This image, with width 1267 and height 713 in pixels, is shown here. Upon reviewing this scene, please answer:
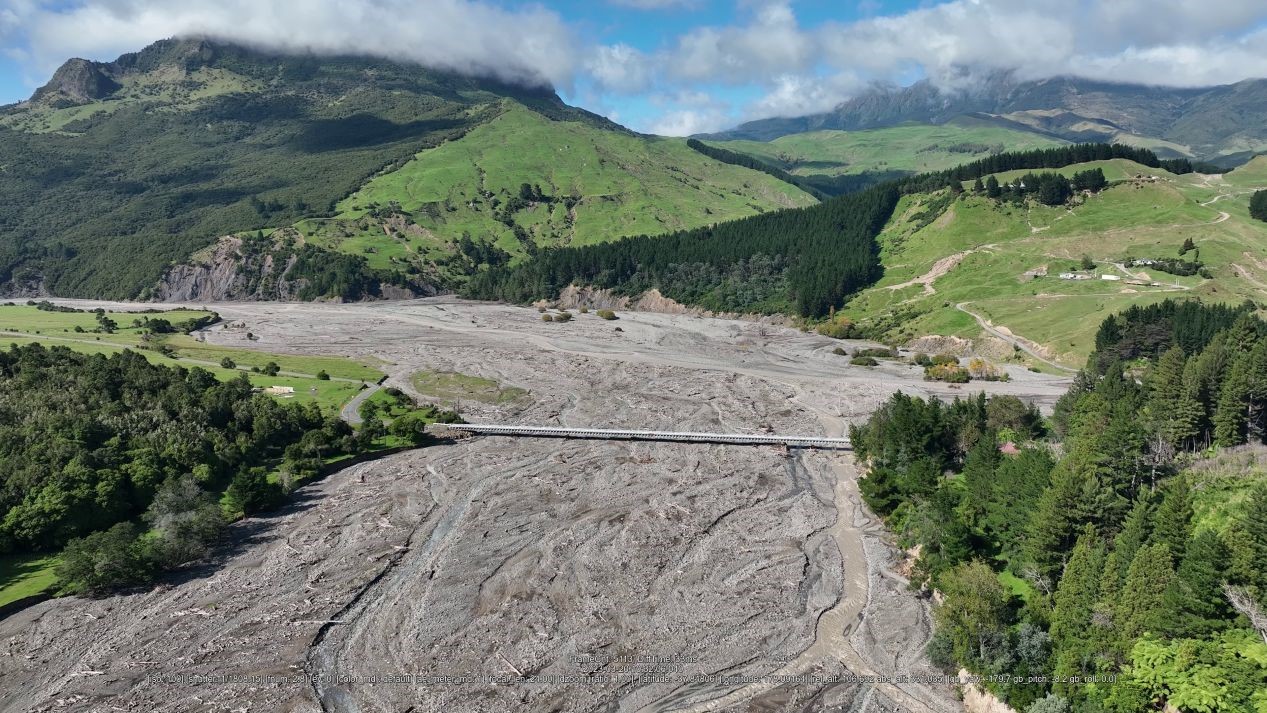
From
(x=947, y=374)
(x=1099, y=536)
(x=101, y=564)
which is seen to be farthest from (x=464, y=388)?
(x=1099, y=536)

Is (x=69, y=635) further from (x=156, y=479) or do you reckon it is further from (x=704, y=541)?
(x=704, y=541)

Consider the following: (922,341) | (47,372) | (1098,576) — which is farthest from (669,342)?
(1098,576)

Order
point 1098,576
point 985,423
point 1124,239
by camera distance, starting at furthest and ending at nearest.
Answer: point 1124,239, point 985,423, point 1098,576

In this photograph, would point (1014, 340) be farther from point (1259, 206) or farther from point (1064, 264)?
point (1259, 206)

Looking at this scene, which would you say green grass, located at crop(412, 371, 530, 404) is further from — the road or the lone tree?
the lone tree

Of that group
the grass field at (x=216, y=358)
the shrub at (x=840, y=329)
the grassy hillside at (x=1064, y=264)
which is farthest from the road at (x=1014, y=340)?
the grass field at (x=216, y=358)

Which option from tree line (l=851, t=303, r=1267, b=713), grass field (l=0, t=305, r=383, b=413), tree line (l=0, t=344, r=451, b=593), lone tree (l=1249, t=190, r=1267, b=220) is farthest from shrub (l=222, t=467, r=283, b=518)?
lone tree (l=1249, t=190, r=1267, b=220)

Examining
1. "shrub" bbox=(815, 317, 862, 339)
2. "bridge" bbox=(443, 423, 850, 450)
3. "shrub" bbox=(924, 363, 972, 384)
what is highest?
"shrub" bbox=(815, 317, 862, 339)
